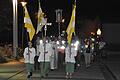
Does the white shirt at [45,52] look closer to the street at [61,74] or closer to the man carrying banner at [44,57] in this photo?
the man carrying banner at [44,57]

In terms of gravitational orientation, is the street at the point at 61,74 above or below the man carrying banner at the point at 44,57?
below

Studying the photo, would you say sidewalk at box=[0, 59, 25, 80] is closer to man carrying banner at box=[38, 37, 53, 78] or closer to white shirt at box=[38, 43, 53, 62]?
man carrying banner at box=[38, 37, 53, 78]

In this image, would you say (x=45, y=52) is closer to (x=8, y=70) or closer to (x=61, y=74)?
(x=61, y=74)

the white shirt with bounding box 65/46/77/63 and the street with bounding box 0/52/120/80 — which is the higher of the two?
the white shirt with bounding box 65/46/77/63

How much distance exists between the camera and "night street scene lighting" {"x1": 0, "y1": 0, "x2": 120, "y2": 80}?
77.2 feet

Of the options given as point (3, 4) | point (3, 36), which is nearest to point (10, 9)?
point (3, 4)

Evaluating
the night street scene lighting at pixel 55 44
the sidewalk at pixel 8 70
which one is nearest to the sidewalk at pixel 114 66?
the night street scene lighting at pixel 55 44

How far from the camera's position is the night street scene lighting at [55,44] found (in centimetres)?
2352

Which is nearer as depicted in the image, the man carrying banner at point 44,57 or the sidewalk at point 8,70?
the man carrying banner at point 44,57

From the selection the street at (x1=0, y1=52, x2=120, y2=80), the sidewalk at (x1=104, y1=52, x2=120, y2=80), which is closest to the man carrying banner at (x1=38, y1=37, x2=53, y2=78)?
the street at (x1=0, y1=52, x2=120, y2=80)

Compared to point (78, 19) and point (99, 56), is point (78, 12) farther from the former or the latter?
point (99, 56)

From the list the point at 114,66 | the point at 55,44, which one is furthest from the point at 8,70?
the point at 114,66

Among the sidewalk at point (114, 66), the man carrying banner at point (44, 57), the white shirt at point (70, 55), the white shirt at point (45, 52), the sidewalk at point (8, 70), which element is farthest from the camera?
the sidewalk at point (114, 66)

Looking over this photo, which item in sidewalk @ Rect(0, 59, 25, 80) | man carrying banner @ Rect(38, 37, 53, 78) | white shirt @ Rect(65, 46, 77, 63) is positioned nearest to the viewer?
white shirt @ Rect(65, 46, 77, 63)
